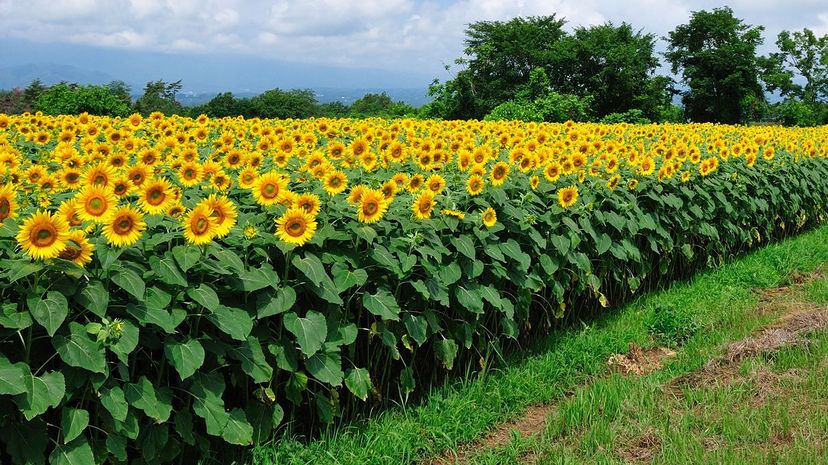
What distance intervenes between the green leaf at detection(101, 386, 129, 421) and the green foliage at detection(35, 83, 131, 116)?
13.5 meters

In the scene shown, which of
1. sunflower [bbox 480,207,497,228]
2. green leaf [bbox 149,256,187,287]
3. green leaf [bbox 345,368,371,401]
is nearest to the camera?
green leaf [bbox 149,256,187,287]

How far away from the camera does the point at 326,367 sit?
2.91 metres

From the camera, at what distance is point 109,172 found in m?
2.85

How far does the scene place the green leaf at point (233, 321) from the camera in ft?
8.39

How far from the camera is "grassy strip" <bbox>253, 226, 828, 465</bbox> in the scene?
3.12m

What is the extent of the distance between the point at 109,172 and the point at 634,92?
3978cm

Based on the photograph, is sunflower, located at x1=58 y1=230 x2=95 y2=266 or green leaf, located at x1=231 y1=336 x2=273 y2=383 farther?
green leaf, located at x1=231 y1=336 x2=273 y2=383

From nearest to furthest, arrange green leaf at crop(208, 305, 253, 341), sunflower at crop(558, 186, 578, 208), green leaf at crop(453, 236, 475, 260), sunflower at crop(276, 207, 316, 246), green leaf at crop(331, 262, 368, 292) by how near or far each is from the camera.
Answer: green leaf at crop(208, 305, 253, 341) → sunflower at crop(276, 207, 316, 246) → green leaf at crop(331, 262, 368, 292) → green leaf at crop(453, 236, 475, 260) → sunflower at crop(558, 186, 578, 208)

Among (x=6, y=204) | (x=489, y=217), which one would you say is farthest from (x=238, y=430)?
(x=489, y=217)

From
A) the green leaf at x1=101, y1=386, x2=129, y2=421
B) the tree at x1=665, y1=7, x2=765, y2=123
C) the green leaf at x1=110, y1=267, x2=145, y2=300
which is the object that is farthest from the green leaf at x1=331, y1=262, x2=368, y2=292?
the tree at x1=665, y1=7, x2=765, y2=123

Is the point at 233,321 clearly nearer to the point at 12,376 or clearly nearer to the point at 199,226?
the point at 199,226

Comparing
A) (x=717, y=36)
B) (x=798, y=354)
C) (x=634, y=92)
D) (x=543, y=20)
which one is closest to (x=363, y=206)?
(x=798, y=354)

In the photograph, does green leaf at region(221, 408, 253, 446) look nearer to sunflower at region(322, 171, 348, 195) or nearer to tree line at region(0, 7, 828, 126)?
sunflower at region(322, 171, 348, 195)

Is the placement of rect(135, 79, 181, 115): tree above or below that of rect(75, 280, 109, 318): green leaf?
above
